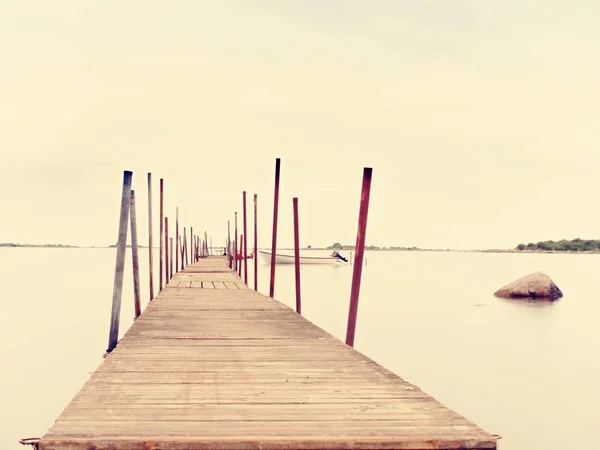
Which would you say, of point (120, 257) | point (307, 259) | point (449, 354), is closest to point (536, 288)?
point (449, 354)

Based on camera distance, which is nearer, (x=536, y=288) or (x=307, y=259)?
(x=536, y=288)

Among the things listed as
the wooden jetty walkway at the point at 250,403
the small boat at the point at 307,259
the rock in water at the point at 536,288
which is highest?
the wooden jetty walkway at the point at 250,403

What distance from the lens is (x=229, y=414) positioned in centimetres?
546

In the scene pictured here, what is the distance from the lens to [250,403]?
19.2ft

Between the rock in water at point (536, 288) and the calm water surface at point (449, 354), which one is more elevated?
the rock in water at point (536, 288)

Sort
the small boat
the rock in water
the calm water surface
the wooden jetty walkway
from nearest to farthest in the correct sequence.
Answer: the wooden jetty walkway
the calm water surface
the rock in water
the small boat

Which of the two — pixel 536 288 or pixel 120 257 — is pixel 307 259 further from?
pixel 120 257

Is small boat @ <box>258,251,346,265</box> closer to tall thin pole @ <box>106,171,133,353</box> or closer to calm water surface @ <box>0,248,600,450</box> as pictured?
calm water surface @ <box>0,248,600,450</box>

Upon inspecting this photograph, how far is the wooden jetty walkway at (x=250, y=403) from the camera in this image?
4773mm

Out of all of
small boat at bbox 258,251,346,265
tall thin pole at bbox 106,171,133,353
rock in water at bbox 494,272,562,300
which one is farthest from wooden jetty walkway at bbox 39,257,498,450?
small boat at bbox 258,251,346,265

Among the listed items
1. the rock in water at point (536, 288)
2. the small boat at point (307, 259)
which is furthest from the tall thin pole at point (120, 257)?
the small boat at point (307, 259)

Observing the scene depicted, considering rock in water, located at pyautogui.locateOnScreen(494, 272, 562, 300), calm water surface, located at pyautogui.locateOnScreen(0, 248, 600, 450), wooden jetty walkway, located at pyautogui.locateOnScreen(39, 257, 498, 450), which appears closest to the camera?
wooden jetty walkway, located at pyautogui.locateOnScreen(39, 257, 498, 450)

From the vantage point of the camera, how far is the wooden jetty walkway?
4773 mm

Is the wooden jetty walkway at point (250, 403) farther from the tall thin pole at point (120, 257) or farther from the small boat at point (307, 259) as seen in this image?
the small boat at point (307, 259)
